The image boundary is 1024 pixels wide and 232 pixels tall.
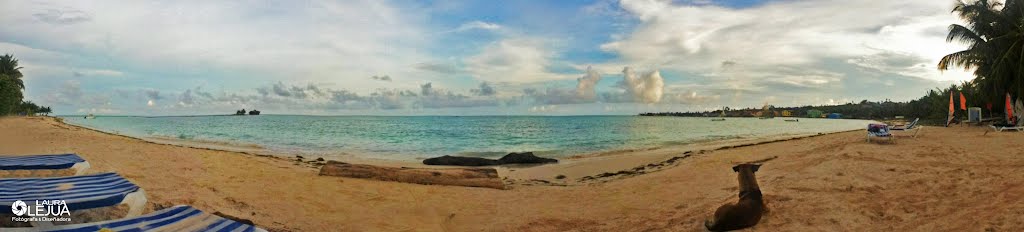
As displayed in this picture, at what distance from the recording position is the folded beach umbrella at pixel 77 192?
4414 mm

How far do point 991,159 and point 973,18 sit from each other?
20.7 metres

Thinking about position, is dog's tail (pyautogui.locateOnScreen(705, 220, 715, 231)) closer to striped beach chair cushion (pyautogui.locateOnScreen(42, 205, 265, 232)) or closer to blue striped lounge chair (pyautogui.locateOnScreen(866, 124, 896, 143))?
striped beach chair cushion (pyautogui.locateOnScreen(42, 205, 265, 232))

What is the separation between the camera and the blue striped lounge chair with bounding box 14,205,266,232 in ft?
11.6

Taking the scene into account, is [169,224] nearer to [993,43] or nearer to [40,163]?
[40,163]

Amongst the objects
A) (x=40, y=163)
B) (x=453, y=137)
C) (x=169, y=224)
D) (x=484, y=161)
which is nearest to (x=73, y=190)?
(x=169, y=224)

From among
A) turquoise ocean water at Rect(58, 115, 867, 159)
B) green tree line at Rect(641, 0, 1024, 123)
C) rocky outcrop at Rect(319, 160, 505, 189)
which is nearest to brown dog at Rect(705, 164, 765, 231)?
rocky outcrop at Rect(319, 160, 505, 189)

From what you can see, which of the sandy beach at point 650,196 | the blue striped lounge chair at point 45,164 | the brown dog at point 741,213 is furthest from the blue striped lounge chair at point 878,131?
the blue striped lounge chair at point 45,164

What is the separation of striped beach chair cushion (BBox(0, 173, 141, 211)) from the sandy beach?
0.89m

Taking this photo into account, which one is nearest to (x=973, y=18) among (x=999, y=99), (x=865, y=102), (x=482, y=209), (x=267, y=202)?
(x=999, y=99)

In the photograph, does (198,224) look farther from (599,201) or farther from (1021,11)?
(1021,11)

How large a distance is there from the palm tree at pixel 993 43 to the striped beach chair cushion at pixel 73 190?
2954 centimetres

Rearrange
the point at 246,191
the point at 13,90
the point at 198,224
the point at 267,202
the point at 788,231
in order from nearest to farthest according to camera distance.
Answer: the point at 198,224 < the point at 788,231 < the point at 267,202 < the point at 246,191 < the point at 13,90

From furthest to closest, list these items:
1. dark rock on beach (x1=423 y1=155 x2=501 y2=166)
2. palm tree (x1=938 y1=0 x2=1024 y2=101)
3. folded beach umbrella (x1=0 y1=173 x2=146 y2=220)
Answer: palm tree (x1=938 y1=0 x2=1024 y2=101)
dark rock on beach (x1=423 y1=155 x2=501 y2=166)
folded beach umbrella (x1=0 y1=173 x2=146 y2=220)

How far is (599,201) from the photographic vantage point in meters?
8.57
